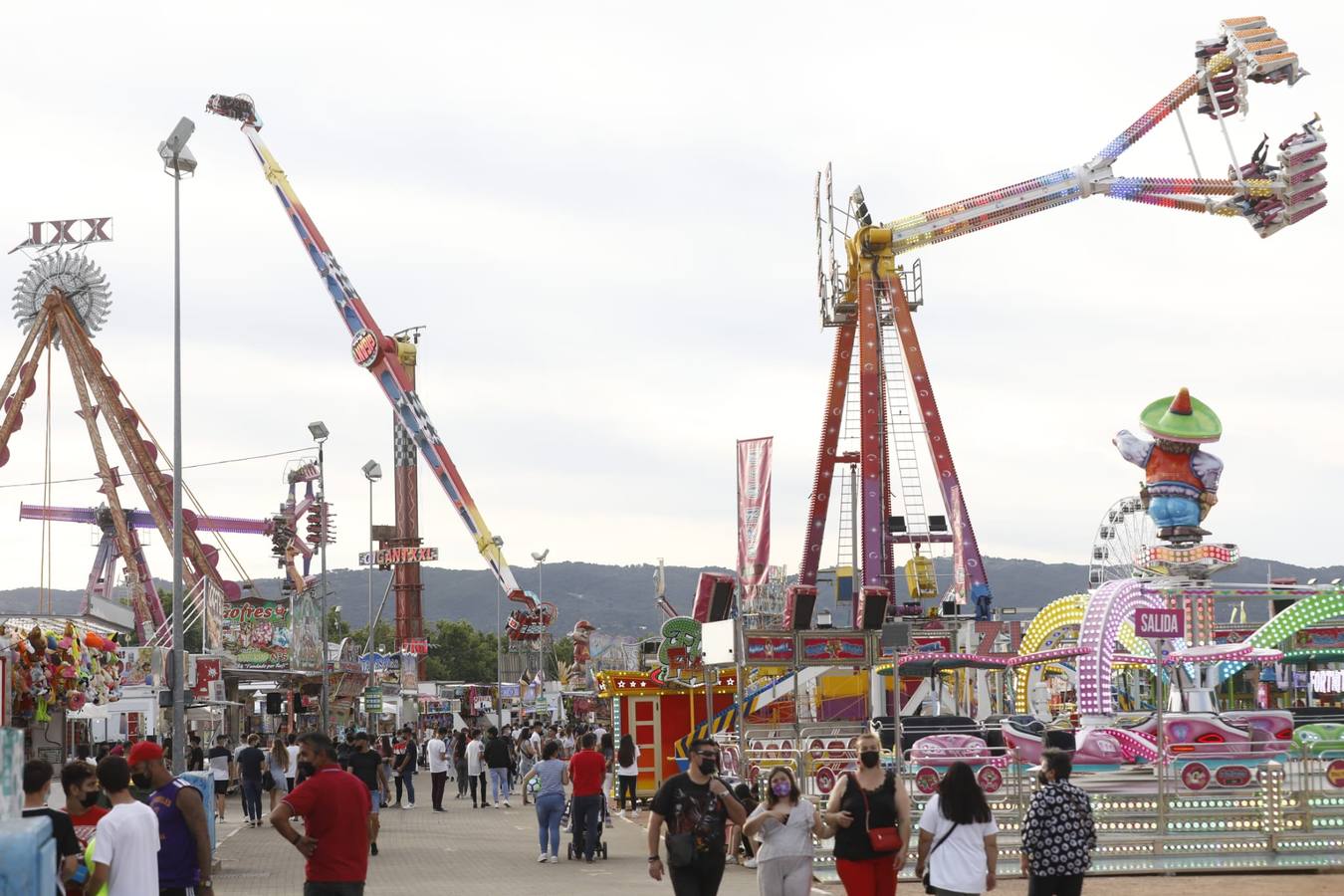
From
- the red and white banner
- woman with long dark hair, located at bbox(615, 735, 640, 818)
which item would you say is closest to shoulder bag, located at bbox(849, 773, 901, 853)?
woman with long dark hair, located at bbox(615, 735, 640, 818)

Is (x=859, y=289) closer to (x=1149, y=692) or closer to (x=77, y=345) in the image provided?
(x=1149, y=692)

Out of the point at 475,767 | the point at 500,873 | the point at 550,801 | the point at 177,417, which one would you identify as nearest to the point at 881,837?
the point at 500,873

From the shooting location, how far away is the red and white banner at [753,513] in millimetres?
35500

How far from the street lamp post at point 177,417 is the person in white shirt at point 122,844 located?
45.4ft

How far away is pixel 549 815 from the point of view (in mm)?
20328

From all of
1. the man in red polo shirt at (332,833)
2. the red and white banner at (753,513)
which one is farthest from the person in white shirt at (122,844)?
the red and white banner at (753,513)

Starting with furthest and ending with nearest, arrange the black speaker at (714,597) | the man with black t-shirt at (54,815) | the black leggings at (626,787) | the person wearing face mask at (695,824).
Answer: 1. the black leggings at (626,787)
2. the black speaker at (714,597)
3. the person wearing face mask at (695,824)
4. the man with black t-shirt at (54,815)

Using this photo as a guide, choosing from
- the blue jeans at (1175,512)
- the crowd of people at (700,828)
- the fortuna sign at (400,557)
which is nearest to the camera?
the crowd of people at (700,828)

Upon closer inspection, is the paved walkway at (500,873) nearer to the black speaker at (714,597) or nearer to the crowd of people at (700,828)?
the black speaker at (714,597)

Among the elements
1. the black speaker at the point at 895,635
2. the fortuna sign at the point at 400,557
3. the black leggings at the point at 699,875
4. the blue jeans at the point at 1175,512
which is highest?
the fortuna sign at the point at 400,557

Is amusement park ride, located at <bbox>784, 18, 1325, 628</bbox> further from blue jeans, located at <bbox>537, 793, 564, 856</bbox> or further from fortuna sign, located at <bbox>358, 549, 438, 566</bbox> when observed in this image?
fortuna sign, located at <bbox>358, 549, 438, 566</bbox>

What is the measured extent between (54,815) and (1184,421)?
25705mm

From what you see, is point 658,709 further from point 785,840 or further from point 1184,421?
point 785,840

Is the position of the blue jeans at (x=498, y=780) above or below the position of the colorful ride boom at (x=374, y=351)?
below
